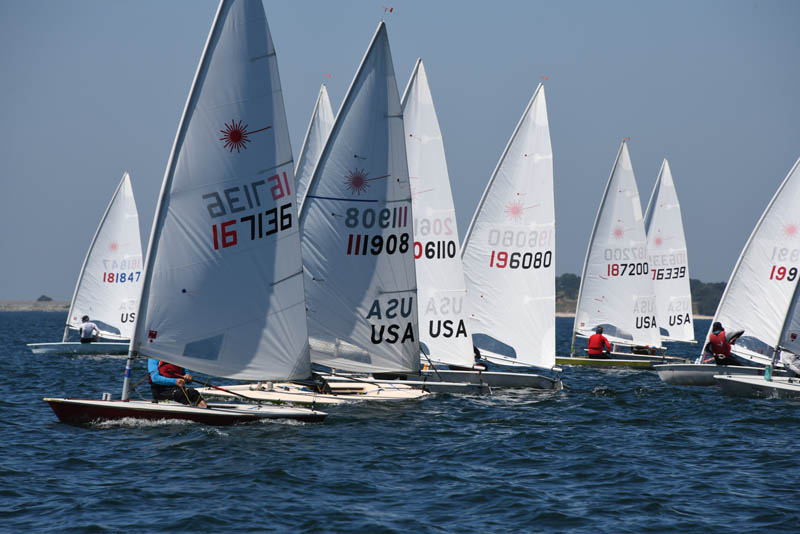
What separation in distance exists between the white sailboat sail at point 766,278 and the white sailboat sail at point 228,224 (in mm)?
13797

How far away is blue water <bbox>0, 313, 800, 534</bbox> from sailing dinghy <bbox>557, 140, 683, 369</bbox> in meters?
14.2

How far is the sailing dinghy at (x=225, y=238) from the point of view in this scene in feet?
49.3

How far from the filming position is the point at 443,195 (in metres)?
22.4

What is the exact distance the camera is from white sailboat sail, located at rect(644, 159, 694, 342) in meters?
39.8

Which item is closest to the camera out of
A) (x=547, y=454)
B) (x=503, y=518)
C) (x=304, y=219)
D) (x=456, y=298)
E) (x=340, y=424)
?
(x=503, y=518)

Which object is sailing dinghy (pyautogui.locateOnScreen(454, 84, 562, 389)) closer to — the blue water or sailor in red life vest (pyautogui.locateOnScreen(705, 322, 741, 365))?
sailor in red life vest (pyautogui.locateOnScreen(705, 322, 741, 365))

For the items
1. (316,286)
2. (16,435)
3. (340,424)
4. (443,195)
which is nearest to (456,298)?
(443,195)

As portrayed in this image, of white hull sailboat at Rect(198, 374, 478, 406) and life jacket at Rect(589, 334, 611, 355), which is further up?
life jacket at Rect(589, 334, 611, 355)

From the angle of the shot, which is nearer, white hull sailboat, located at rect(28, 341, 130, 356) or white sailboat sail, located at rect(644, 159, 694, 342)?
white hull sailboat, located at rect(28, 341, 130, 356)

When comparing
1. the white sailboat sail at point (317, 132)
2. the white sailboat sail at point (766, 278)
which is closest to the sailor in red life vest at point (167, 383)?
the white sailboat sail at point (317, 132)

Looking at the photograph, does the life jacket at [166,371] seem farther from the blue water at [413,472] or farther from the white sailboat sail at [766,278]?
the white sailboat sail at [766,278]

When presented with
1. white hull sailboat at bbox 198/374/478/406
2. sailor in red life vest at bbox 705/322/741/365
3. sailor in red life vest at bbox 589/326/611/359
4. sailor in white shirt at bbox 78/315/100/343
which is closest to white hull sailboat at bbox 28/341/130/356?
sailor in white shirt at bbox 78/315/100/343

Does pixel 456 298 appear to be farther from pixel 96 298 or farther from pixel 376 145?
pixel 96 298

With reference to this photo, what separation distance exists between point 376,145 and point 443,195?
424 cm
